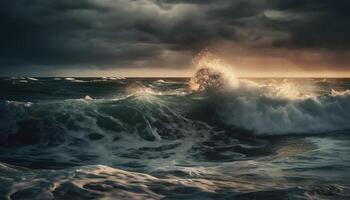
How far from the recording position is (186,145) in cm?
1116

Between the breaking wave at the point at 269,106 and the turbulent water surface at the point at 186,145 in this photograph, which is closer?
the turbulent water surface at the point at 186,145

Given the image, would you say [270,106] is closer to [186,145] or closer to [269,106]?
[269,106]

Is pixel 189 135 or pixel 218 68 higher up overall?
pixel 218 68

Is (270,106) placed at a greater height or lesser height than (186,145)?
greater

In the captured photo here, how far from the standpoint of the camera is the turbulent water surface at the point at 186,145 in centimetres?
596

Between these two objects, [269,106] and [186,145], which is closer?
[186,145]

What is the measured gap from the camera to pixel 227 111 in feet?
52.0

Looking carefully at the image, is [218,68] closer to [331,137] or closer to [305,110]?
[305,110]

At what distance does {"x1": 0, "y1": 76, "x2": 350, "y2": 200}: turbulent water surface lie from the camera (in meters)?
5.96

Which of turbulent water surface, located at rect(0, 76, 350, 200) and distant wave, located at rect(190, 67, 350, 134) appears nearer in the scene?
turbulent water surface, located at rect(0, 76, 350, 200)

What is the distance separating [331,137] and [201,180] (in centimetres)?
703

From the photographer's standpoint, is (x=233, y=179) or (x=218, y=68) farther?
(x=218, y=68)

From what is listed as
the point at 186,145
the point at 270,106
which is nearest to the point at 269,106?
the point at 270,106

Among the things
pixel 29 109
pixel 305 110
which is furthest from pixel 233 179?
pixel 305 110
